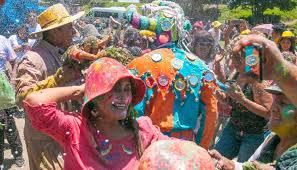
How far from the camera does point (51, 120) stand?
2.99 metres

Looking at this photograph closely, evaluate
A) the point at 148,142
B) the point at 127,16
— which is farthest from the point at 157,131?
the point at 127,16

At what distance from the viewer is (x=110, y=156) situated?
3016mm

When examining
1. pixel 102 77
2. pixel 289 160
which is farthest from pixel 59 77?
pixel 289 160

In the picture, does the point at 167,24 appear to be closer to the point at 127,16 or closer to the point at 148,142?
the point at 127,16

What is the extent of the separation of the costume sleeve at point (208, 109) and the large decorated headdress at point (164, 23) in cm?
47

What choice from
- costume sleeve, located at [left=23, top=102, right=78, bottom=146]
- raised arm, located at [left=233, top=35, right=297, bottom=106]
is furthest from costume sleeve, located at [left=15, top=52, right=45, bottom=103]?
raised arm, located at [left=233, top=35, right=297, bottom=106]

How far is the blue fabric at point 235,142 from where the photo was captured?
487 centimetres

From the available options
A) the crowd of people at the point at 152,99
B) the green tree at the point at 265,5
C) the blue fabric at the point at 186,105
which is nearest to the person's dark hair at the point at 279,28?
the crowd of people at the point at 152,99

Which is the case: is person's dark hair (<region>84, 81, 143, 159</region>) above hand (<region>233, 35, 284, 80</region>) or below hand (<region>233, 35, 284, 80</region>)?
below

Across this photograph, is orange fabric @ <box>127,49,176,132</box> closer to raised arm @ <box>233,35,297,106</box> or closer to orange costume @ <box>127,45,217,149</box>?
orange costume @ <box>127,45,217,149</box>

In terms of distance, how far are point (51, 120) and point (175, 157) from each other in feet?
4.26

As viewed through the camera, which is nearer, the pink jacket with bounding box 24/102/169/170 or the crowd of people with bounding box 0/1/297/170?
the crowd of people with bounding box 0/1/297/170

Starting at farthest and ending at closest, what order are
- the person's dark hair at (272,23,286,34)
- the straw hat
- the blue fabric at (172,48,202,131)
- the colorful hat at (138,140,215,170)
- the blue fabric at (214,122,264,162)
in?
1. the person's dark hair at (272,23,286,34)
2. the blue fabric at (214,122,264,162)
3. the straw hat
4. the blue fabric at (172,48,202,131)
5. the colorful hat at (138,140,215,170)

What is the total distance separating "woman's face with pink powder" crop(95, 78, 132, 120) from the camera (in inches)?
120
